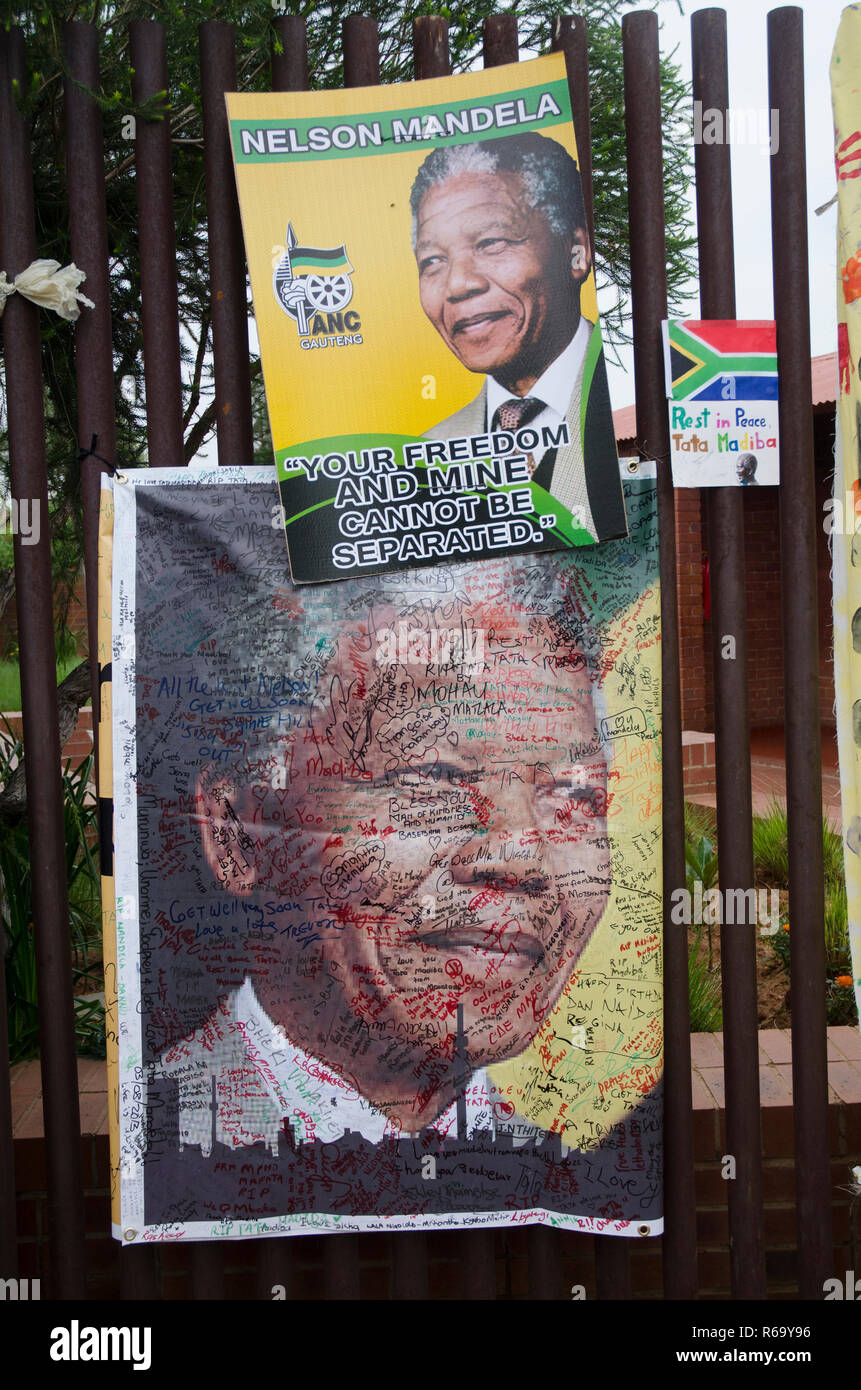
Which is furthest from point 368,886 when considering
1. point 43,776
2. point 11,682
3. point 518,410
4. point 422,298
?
point 11,682

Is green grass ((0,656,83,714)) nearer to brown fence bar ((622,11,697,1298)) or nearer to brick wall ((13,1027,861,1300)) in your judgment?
brick wall ((13,1027,861,1300))

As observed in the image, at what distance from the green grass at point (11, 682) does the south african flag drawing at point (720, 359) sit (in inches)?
246

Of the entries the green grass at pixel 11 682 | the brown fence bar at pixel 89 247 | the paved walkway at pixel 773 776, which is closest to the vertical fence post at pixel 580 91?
the brown fence bar at pixel 89 247

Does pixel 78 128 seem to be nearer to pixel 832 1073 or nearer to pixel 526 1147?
pixel 526 1147

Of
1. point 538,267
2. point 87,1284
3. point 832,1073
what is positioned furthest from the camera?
point 832,1073

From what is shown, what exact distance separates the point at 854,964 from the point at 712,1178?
71 centimetres

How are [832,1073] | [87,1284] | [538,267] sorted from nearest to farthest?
[538,267], [87,1284], [832,1073]

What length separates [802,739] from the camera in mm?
2512

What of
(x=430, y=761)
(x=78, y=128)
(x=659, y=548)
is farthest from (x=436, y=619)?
(x=78, y=128)

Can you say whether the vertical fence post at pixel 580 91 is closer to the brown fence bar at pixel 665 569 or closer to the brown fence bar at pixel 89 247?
the brown fence bar at pixel 665 569

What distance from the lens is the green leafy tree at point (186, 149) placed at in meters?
2.49

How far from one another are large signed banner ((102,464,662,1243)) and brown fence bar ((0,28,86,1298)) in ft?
0.48

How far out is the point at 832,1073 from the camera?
2887mm

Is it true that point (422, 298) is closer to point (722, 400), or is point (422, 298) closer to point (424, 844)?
point (722, 400)
